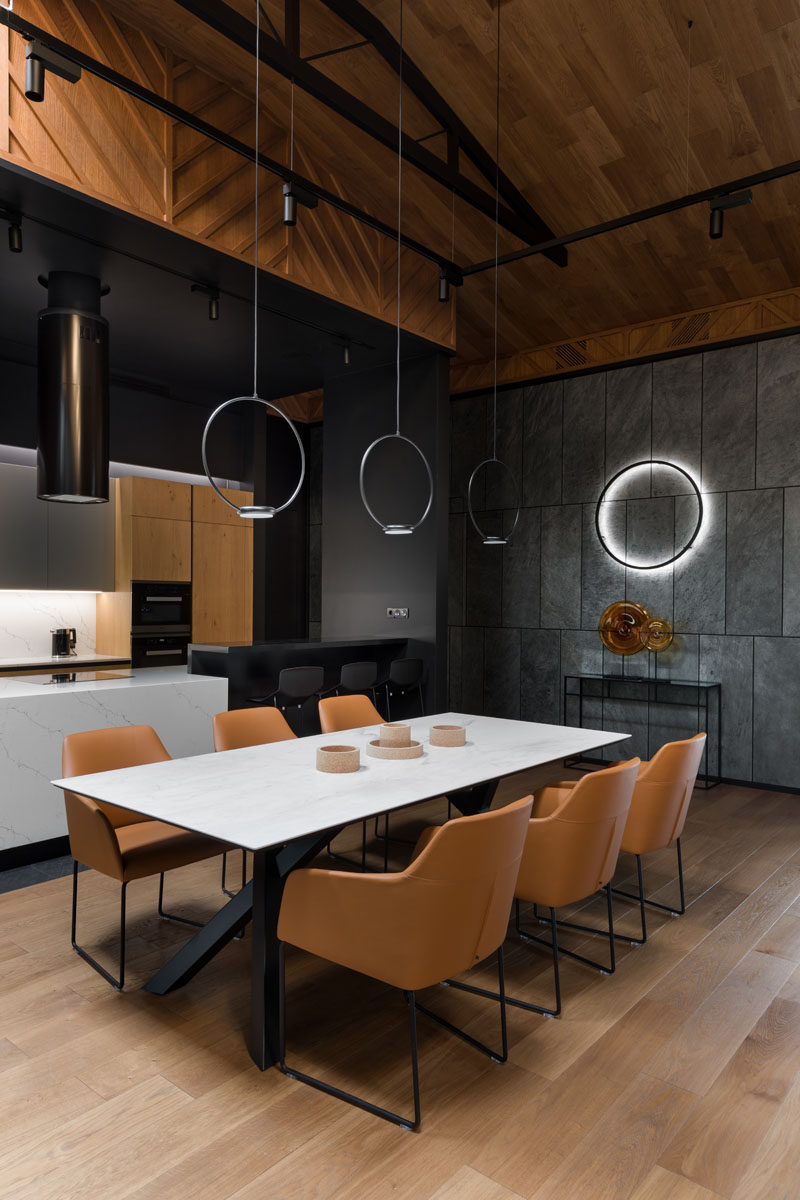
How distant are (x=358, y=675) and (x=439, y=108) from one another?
375 cm

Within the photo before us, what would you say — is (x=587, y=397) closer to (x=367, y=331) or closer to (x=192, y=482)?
(x=367, y=331)

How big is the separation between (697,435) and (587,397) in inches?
42.2

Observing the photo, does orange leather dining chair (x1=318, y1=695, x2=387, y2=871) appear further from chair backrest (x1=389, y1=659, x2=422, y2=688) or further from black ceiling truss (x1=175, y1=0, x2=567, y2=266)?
black ceiling truss (x1=175, y1=0, x2=567, y2=266)

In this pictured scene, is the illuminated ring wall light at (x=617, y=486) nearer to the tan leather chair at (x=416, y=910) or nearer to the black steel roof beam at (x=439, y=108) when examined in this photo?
the black steel roof beam at (x=439, y=108)

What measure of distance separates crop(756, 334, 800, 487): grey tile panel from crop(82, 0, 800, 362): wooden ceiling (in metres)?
0.52

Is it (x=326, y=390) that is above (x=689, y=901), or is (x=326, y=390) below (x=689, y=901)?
above

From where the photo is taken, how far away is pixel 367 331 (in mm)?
5535

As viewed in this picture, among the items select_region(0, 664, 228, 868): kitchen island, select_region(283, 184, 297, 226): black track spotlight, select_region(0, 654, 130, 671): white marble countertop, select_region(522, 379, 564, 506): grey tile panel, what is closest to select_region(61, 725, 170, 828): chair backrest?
select_region(0, 664, 228, 868): kitchen island

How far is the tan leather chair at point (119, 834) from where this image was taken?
106 inches

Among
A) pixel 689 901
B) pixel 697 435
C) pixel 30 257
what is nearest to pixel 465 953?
pixel 689 901

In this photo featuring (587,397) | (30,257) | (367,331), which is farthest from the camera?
(587,397)

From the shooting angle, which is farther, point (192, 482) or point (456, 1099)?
point (192, 482)

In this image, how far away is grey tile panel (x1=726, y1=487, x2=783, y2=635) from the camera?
5.73 metres

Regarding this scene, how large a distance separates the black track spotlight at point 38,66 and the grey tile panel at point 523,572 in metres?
5.02
